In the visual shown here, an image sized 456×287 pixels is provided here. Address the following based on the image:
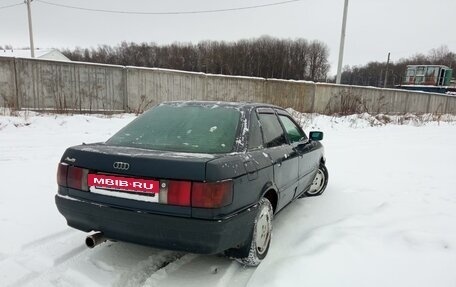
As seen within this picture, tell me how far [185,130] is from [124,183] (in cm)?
83

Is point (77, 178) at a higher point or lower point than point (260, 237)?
Result: higher

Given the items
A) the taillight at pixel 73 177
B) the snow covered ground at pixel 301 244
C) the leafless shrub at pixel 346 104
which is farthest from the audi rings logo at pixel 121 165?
the leafless shrub at pixel 346 104

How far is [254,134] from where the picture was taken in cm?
321

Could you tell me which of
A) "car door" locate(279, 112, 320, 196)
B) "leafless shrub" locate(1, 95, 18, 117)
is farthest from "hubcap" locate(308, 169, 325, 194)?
"leafless shrub" locate(1, 95, 18, 117)

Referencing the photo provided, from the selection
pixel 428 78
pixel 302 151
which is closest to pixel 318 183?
pixel 302 151

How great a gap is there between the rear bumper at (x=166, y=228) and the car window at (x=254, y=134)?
626 mm

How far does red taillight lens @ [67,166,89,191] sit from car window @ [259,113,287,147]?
1.65 meters

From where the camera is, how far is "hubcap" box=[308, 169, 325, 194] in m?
5.23

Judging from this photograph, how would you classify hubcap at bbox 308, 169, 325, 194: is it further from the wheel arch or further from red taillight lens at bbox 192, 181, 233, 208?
red taillight lens at bbox 192, 181, 233, 208

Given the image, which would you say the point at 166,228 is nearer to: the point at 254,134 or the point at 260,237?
the point at 260,237

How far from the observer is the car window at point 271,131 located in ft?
11.3

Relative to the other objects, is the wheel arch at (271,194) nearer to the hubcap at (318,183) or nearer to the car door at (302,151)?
the car door at (302,151)

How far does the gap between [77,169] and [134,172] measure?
59cm

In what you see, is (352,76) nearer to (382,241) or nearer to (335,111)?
(335,111)
